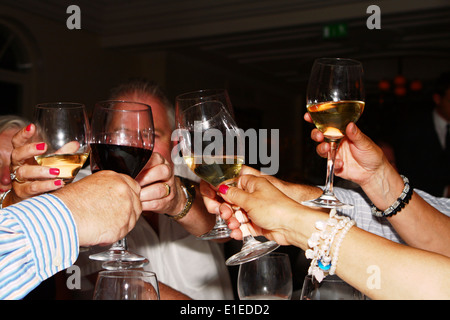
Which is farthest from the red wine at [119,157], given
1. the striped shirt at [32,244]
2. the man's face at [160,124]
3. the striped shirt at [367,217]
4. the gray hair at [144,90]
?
the gray hair at [144,90]

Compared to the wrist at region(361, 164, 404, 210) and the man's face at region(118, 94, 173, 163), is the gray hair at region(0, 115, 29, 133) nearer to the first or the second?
the man's face at region(118, 94, 173, 163)

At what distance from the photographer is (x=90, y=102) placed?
6.87 metres

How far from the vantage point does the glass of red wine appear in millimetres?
950

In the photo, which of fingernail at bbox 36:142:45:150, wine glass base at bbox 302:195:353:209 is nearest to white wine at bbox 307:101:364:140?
wine glass base at bbox 302:195:353:209

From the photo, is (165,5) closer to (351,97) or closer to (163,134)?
(163,134)

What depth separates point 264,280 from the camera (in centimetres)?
108

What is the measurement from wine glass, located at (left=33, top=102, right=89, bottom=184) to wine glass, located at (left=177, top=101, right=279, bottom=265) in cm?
22

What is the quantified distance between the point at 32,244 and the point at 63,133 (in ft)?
1.32

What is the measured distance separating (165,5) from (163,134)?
4.59 meters

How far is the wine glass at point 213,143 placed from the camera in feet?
3.35

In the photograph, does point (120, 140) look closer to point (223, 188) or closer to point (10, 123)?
point (223, 188)

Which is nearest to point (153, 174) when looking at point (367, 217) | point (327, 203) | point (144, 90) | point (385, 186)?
point (327, 203)

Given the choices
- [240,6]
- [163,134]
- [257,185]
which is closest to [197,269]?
[163,134]
